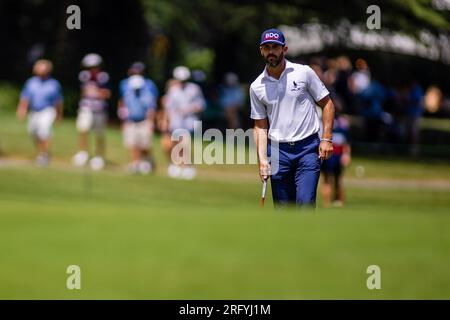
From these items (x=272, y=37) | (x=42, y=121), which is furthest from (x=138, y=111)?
(x=272, y=37)

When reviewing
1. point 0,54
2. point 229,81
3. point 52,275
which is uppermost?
point 0,54

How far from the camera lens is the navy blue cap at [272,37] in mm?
4379

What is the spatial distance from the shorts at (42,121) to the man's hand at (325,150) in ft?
90.5

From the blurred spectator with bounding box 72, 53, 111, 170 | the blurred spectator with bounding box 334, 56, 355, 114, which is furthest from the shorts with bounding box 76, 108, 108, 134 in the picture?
the blurred spectator with bounding box 334, 56, 355, 114

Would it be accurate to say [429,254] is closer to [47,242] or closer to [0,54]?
[47,242]

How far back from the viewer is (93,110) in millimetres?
28297

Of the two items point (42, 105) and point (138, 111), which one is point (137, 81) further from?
point (42, 105)

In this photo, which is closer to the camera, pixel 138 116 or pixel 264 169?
pixel 264 169

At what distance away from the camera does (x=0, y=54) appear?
54.6m

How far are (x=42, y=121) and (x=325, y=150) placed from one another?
93.2 ft

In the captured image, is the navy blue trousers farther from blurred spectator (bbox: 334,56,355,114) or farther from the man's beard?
blurred spectator (bbox: 334,56,355,114)

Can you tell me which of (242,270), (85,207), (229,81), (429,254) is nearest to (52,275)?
(85,207)

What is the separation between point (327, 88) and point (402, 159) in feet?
82.8

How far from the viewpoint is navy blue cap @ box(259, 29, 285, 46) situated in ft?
14.4
